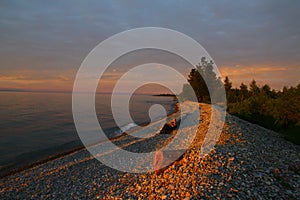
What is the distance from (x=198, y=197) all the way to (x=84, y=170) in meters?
9.41

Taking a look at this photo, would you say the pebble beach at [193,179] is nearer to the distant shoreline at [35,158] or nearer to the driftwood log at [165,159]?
the driftwood log at [165,159]

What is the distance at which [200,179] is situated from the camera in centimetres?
770

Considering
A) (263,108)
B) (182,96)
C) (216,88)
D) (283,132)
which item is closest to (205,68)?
(216,88)

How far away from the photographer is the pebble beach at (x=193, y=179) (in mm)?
7125

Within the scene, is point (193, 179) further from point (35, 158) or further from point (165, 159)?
point (35, 158)

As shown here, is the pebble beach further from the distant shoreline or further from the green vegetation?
the green vegetation

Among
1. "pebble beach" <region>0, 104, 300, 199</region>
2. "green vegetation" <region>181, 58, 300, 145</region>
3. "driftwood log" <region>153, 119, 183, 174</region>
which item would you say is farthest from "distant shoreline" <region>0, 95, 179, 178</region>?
"green vegetation" <region>181, 58, 300, 145</region>

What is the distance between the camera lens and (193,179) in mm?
7801

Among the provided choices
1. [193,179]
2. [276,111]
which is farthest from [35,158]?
[276,111]

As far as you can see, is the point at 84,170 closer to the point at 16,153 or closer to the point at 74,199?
the point at 74,199

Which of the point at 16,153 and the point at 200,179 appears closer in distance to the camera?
the point at 200,179

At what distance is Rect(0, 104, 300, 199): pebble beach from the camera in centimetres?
712

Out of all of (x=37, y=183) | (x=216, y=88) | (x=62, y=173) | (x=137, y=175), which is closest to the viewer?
(x=137, y=175)

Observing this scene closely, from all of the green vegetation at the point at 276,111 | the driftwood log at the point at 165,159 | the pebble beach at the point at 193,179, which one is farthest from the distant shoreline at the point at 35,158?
the green vegetation at the point at 276,111
